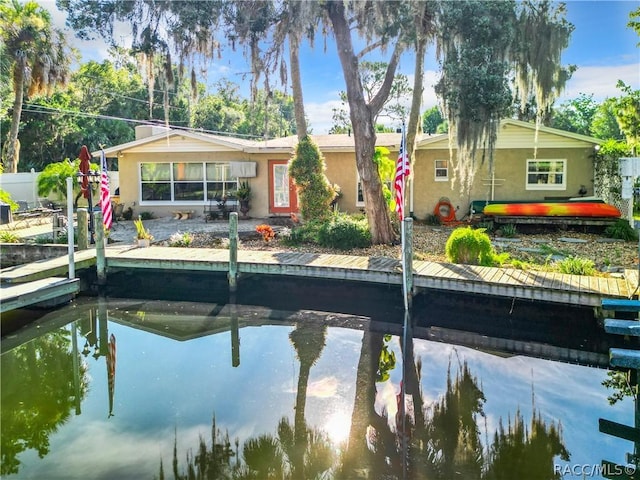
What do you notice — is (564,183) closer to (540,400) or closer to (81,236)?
(540,400)

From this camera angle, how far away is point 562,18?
1310cm

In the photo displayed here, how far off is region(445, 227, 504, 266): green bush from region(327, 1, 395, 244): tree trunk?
227 centimetres

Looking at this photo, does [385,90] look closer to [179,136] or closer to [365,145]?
[365,145]

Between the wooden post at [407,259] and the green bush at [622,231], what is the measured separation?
22.7 ft

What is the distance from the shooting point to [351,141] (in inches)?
677

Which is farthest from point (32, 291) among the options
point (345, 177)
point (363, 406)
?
point (345, 177)

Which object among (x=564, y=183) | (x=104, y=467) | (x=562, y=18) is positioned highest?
(x=562, y=18)

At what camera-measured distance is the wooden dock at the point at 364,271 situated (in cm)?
755

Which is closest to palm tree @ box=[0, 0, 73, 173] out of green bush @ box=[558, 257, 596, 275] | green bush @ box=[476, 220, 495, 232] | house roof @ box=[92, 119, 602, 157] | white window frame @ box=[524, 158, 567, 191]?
house roof @ box=[92, 119, 602, 157]

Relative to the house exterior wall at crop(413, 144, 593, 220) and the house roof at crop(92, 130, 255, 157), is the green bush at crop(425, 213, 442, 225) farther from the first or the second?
the house roof at crop(92, 130, 255, 157)

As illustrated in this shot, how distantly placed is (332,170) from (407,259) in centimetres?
857

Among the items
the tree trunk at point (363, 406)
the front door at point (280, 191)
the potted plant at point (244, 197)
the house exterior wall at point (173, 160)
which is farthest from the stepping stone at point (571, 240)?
the potted plant at point (244, 197)

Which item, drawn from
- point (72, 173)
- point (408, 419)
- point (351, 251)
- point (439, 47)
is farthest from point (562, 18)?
point (72, 173)

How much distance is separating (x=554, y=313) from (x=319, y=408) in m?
4.72
